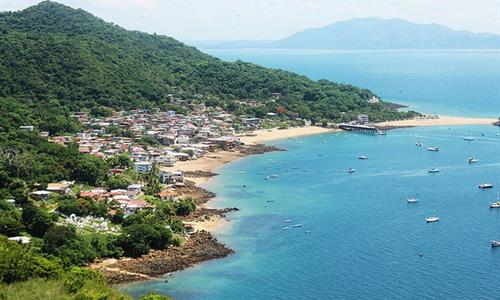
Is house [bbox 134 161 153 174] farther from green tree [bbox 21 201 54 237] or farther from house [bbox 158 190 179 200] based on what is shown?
green tree [bbox 21 201 54 237]

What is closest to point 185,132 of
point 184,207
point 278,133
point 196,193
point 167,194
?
point 278,133

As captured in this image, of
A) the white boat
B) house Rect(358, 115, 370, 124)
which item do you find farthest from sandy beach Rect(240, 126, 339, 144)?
the white boat

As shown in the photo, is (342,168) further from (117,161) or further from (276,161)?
(117,161)

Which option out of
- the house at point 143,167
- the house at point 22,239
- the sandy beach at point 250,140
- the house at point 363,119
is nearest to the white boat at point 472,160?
the sandy beach at point 250,140

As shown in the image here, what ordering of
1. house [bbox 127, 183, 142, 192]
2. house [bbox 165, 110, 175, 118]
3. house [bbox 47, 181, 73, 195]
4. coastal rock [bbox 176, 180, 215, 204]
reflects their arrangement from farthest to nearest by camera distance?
1. house [bbox 165, 110, 175, 118]
2. coastal rock [bbox 176, 180, 215, 204]
3. house [bbox 127, 183, 142, 192]
4. house [bbox 47, 181, 73, 195]

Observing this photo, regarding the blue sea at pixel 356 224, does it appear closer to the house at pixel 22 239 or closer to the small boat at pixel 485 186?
the small boat at pixel 485 186

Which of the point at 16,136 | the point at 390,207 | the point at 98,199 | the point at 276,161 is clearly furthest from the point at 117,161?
the point at 390,207
